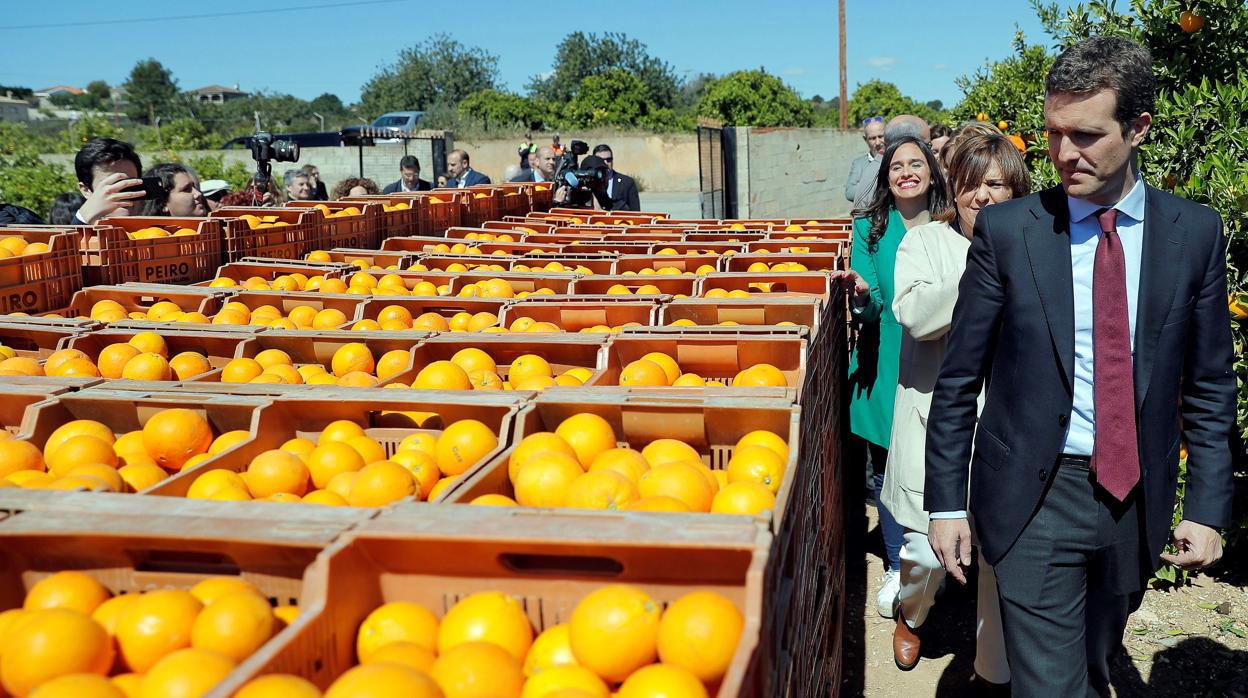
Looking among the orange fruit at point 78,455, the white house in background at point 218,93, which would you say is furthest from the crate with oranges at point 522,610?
the white house in background at point 218,93

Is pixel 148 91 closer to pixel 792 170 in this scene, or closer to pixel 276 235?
pixel 792 170

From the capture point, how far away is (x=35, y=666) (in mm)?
1339

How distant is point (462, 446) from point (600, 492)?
0.48 meters

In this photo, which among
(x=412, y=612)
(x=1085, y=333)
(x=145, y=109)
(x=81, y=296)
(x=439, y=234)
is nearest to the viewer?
(x=412, y=612)

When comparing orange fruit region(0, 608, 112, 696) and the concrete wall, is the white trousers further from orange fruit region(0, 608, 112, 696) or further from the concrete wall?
the concrete wall

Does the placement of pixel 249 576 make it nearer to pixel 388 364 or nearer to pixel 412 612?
pixel 412 612

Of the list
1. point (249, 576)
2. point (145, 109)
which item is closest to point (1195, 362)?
point (249, 576)

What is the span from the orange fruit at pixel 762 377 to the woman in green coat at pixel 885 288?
3.85 feet

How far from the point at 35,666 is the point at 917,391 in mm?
2656

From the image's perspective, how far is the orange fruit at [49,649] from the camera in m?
1.34

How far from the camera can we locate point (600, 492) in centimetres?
188

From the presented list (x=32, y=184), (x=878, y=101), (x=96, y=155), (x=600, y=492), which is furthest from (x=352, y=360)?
(x=878, y=101)

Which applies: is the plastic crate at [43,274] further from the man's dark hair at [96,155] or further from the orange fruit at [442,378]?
the orange fruit at [442,378]

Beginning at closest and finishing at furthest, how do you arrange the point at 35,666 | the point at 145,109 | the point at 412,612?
1. the point at 35,666
2. the point at 412,612
3. the point at 145,109
